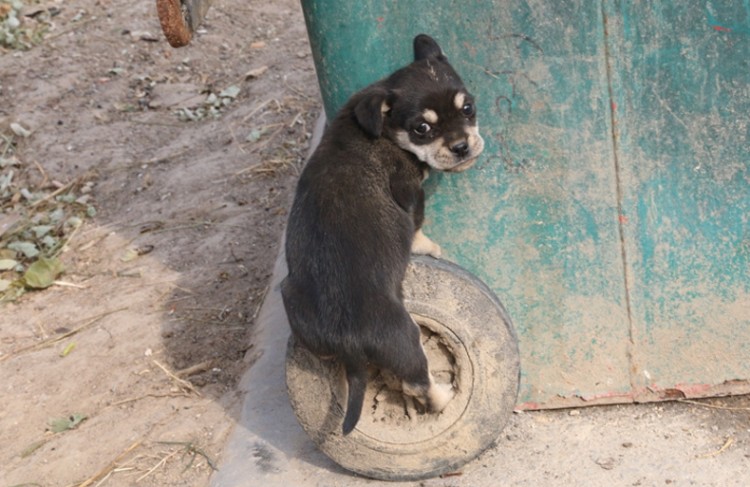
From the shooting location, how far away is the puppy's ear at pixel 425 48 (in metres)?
3.87

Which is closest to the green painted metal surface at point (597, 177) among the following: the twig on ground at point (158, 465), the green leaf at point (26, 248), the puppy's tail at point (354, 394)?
the puppy's tail at point (354, 394)

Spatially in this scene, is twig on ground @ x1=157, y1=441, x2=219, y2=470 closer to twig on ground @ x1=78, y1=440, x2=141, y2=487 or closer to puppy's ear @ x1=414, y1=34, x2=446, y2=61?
twig on ground @ x1=78, y1=440, x2=141, y2=487

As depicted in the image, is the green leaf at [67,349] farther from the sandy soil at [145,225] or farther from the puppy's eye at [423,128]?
the puppy's eye at [423,128]

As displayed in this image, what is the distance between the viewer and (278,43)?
9.29m

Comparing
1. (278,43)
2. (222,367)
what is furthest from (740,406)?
(278,43)

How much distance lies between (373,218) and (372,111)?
0.39 metres

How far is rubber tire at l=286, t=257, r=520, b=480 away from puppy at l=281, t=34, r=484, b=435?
19 centimetres

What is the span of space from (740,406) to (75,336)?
3602 millimetres

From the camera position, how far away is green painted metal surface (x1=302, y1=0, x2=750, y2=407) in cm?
399

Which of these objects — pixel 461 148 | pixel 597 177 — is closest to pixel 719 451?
pixel 597 177

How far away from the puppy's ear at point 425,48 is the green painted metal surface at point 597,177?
123mm

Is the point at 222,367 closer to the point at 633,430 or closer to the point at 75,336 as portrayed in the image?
the point at 75,336

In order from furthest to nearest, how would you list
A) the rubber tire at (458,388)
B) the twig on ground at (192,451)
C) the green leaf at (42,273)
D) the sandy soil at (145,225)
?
the green leaf at (42,273) < the sandy soil at (145,225) < the twig on ground at (192,451) < the rubber tire at (458,388)

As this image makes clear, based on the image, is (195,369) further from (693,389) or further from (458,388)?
(693,389)
